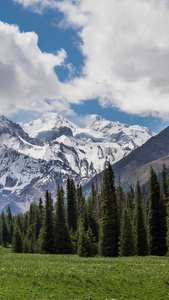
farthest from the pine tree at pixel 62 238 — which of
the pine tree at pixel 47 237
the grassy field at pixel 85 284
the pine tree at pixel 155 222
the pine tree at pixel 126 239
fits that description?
the grassy field at pixel 85 284

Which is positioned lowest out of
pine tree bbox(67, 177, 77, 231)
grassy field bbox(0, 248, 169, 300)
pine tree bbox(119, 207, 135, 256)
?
grassy field bbox(0, 248, 169, 300)

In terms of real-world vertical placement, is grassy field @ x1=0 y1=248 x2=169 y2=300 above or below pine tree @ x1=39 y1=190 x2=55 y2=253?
below

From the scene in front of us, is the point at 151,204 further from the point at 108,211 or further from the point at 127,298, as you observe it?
A: the point at 127,298

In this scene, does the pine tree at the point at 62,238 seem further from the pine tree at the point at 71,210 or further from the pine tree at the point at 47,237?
the pine tree at the point at 71,210

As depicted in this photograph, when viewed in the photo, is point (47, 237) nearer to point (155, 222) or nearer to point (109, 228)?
point (109, 228)

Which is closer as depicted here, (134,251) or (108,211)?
(134,251)

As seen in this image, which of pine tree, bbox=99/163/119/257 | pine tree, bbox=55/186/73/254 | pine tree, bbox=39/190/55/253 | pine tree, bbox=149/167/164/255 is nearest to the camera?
pine tree, bbox=99/163/119/257

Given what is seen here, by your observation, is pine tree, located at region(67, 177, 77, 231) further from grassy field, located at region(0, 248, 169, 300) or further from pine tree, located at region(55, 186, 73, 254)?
grassy field, located at region(0, 248, 169, 300)

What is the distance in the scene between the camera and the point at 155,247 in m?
65.2

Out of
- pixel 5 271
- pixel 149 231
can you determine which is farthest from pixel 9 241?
pixel 5 271

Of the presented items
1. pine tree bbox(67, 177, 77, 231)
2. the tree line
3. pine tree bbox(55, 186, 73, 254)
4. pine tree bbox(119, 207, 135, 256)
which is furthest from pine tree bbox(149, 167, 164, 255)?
pine tree bbox(67, 177, 77, 231)

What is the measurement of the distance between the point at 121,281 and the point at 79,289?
5.10 metres

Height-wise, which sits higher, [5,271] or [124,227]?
[124,227]

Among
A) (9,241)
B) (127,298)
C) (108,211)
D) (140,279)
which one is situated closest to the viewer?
(127,298)
